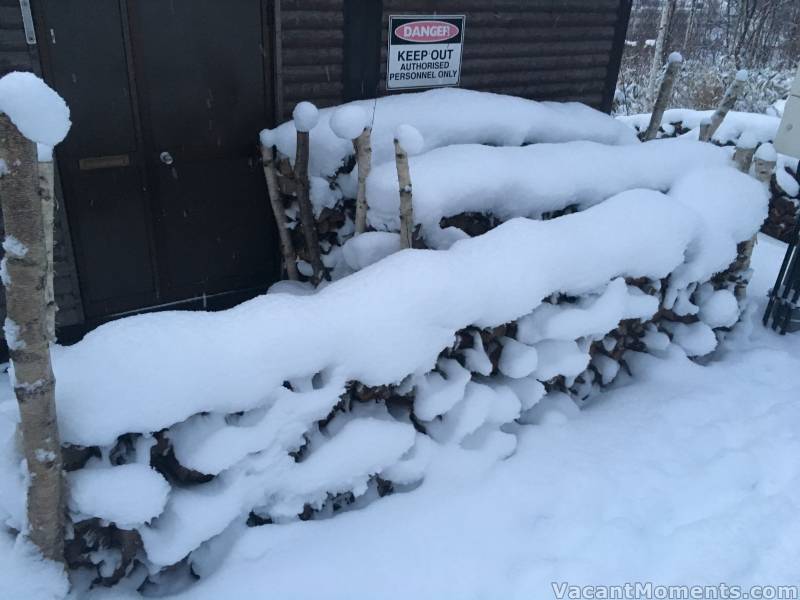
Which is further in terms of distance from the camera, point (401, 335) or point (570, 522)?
point (570, 522)

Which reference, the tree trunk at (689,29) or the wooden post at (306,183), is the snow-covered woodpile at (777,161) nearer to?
the wooden post at (306,183)

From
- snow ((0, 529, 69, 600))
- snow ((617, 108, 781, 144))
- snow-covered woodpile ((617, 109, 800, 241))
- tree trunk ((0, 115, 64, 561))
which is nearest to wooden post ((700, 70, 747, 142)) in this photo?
snow-covered woodpile ((617, 109, 800, 241))

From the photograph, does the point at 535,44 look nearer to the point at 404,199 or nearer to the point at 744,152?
the point at 744,152

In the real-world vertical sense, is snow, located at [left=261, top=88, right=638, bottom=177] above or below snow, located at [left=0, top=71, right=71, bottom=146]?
below

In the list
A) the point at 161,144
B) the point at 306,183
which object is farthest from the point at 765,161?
the point at 161,144

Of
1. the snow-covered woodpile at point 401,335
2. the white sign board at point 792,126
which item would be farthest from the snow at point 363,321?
the white sign board at point 792,126

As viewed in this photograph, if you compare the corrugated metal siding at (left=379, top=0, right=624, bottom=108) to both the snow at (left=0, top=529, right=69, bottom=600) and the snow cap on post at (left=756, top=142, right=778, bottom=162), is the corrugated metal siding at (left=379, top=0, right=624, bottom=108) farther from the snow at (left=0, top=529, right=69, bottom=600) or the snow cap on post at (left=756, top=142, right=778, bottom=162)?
the snow at (left=0, top=529, right=69, bottom=600)

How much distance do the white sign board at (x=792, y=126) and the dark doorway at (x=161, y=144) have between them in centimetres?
435

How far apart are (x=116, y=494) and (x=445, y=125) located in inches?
139

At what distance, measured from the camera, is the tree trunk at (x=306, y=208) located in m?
4.17

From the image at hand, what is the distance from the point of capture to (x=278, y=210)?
4.51 metres

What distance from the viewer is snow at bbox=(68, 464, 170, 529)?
2.37 m

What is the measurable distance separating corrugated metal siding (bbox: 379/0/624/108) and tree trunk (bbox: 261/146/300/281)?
1442 mm

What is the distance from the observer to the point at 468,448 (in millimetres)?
3514
